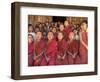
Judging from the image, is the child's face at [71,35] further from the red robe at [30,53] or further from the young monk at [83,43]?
the red robe at [30,53]

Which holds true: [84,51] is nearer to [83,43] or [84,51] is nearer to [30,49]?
[83,43]

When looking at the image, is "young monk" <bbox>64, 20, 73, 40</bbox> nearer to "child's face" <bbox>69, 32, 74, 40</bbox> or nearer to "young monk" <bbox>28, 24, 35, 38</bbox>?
"child's face" <bbox>69, 32, 74, 40</bbox>

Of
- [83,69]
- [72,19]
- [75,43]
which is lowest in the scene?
[83,69]

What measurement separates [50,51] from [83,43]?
0.19 m

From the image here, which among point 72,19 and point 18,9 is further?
point 72,19

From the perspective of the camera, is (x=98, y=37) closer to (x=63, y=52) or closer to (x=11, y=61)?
(x=63, y=52)

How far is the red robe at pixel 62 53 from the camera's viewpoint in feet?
4.39

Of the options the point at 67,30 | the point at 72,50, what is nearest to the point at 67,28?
the point at 67,30

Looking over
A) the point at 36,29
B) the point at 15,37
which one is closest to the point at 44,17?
the point at 36,29

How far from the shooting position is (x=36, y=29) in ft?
4.24

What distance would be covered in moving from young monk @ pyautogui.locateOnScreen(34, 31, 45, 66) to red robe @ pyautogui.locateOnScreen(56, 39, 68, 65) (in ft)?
0.29

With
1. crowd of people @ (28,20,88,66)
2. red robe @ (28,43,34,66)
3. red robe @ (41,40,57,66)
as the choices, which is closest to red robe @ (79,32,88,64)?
crowd of people @ (28,20,88,66)

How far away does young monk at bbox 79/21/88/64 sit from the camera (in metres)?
1.39

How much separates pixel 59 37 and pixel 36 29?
13 cm
